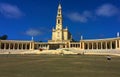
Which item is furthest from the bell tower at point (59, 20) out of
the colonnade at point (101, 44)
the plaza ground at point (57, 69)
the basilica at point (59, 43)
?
the plaza ground at point (57, 69)

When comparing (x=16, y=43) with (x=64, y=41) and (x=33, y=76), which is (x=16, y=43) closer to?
(x=64, y=41)

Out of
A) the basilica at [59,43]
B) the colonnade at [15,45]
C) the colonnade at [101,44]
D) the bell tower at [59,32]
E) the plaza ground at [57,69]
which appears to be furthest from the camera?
the bell tower at [59,32]

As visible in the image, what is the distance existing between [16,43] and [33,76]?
110580 mm

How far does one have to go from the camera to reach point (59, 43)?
127 metres

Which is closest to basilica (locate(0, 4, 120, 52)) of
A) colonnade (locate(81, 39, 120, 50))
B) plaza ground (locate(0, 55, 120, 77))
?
colonnade (locate(81, 39, 120, 50))

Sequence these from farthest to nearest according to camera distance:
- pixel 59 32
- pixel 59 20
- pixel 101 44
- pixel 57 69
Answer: pixel 59 20
pixel 59 32
pixel 101 44
pixel 57 69

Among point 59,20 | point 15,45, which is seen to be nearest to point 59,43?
point 59,20

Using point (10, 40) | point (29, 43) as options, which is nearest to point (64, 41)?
point (29, 43)

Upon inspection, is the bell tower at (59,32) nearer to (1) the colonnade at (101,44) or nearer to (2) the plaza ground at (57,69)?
(1) the colonnade at (101,44)

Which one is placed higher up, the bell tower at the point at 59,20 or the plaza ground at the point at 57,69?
the bell tower at the point at 59,20

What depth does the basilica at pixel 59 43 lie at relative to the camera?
11344 centimetres

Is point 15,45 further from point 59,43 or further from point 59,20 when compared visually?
point 59,20

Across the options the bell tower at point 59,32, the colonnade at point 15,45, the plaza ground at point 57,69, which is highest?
the bell tower at point 59,32

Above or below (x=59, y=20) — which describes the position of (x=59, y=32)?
below
